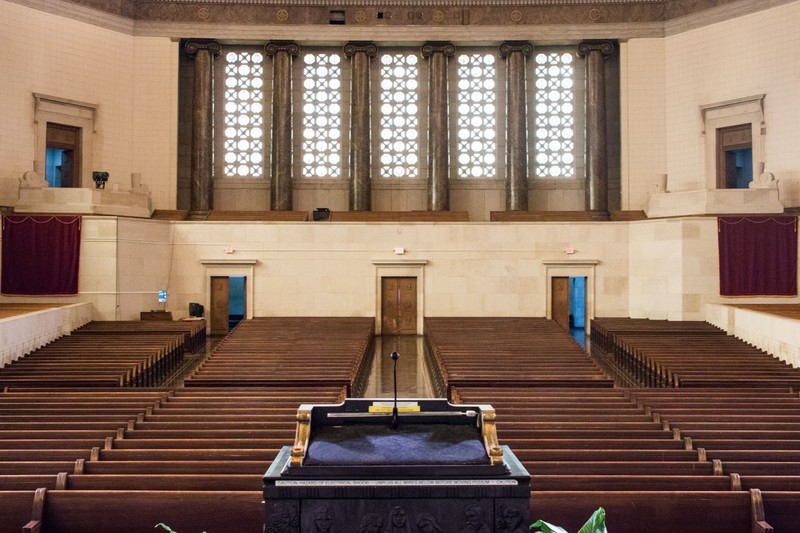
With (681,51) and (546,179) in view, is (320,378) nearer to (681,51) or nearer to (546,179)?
(546,179)

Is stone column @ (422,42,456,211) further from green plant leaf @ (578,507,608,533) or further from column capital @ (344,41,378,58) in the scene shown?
green plant leaf @ (578,507,608,533)

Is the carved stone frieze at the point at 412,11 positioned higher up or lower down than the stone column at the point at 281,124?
higher up

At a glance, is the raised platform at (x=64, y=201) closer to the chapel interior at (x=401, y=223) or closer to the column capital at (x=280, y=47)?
the chapel interior at (x=401, y=223)

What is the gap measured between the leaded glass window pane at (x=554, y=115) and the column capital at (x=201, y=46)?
441 inches

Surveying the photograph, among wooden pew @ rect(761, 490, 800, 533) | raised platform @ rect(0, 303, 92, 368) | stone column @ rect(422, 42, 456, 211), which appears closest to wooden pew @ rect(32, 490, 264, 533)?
wooden pew @ rect(761, 490, 800, 533)

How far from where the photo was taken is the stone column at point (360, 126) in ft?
74.5

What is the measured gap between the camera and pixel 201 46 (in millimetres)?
22656

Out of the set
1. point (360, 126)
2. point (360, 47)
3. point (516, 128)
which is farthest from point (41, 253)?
point (516, 128)

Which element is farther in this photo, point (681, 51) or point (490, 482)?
point (681, 51)

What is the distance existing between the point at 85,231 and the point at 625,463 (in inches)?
607

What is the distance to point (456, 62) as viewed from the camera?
23531 millimetres

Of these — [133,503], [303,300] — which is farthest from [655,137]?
[133,503]

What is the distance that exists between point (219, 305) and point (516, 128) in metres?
11.5

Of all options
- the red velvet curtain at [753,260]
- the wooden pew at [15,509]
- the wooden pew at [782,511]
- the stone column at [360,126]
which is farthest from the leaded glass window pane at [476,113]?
the wooden pew at [15,509]
